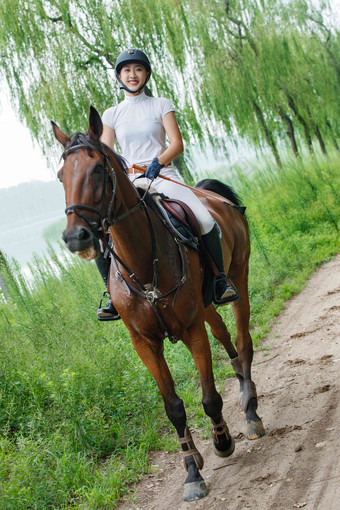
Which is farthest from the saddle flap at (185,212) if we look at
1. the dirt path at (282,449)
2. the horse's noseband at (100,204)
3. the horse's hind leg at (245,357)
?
the dirt path at (282,449)

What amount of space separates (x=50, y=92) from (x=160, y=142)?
6106 mm

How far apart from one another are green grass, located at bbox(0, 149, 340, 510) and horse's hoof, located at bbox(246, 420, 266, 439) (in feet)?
1.88

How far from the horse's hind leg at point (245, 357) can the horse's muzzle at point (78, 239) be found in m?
Answer: 2.32

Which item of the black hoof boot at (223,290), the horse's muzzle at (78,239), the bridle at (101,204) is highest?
the bridle at (101,204)

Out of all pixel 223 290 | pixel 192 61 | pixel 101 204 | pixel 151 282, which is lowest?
pixel 223 290

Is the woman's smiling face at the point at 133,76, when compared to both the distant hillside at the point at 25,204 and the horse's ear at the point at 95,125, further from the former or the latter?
the distant hillside at the point at 25,204

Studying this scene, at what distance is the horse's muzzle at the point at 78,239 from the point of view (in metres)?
2.74

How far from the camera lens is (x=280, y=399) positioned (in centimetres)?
482

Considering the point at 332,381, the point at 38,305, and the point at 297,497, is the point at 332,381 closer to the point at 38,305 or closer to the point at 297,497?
the point at 297,497

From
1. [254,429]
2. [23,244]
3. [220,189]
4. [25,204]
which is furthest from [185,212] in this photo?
[25,204]

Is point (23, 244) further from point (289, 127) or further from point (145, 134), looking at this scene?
point (145, 134)

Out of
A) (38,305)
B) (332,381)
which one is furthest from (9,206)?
(332,381)

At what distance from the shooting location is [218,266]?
4.40 meters

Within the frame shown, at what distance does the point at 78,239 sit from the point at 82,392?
2611mm
